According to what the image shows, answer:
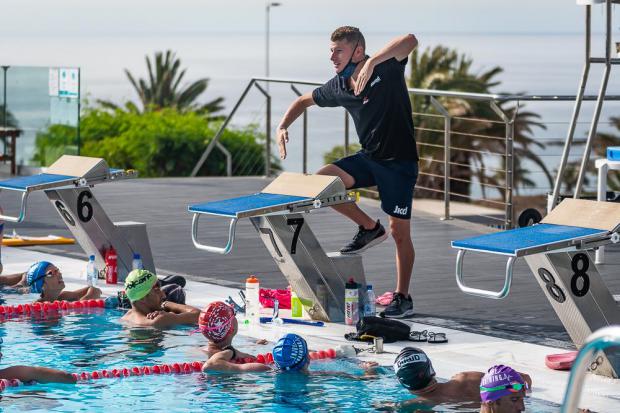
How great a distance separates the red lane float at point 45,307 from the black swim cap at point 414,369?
3765mm

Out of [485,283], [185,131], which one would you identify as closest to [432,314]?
[485,283]

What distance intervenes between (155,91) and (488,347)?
50.9 metres

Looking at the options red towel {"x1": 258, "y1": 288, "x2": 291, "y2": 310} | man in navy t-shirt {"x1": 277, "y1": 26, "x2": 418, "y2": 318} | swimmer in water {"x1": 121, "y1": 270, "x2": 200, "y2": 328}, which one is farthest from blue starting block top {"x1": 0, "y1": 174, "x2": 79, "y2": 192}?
Answer: man in navy t-shirt {"x1": 277, "y1": 26, "x2": 418, "y2": 318}

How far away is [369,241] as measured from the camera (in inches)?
369

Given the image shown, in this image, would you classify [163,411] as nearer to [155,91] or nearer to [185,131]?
[185,131]

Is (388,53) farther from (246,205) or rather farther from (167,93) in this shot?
(167,93)

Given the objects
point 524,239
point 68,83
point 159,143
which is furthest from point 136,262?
point 159,143

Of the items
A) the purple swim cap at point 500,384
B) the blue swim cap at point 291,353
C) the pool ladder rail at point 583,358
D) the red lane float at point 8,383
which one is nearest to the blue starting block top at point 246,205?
the blue swim cap at point 291,353

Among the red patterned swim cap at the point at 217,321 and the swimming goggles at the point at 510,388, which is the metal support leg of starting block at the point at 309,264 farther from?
the swimming goggles at the point at 510,388

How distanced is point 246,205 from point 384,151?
1217mm

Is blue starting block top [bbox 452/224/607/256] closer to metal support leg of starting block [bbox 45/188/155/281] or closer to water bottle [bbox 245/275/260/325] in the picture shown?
water bottle [bbox 245/275/260/325]

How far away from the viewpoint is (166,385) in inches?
292

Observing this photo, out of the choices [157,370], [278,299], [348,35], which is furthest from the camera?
[278,299]

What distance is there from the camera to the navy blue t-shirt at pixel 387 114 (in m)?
9.18
